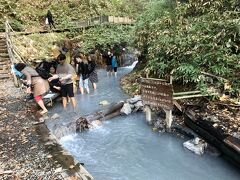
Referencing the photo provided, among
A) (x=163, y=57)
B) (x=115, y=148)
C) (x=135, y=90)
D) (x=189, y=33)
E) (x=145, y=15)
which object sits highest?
(x=145, y=15)

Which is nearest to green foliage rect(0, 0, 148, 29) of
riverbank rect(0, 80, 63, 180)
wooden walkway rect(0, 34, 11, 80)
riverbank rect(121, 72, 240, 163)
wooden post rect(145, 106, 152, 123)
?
wooden walkway rect(0, 34, 11, 80)

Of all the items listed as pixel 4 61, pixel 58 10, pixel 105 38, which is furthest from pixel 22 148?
pixel 58 10

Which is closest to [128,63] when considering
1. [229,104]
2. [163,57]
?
[163,57]

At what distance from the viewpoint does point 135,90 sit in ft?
43.1

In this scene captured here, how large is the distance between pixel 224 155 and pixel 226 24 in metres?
5.00

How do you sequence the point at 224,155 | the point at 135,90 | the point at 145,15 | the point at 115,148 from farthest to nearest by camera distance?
1. the point at 145,15
2. the point at 135,90
3. the point at 115,148
4. the point at 224,155

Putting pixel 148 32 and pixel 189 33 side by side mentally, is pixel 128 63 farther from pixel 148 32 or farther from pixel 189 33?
pixel 189 33

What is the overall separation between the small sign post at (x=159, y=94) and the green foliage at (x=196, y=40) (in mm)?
1399

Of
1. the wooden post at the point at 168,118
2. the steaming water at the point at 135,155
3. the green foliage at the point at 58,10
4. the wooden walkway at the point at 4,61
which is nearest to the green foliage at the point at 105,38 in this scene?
the green foliage at the point at 58,10

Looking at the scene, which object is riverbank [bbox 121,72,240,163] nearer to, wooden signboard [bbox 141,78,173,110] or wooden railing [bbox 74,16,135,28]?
wooden signboard [bbox 141,78,173,110]

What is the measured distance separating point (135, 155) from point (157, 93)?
2080 mm

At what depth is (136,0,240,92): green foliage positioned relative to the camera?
986cm

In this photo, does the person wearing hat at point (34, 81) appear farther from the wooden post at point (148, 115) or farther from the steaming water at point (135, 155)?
the wooden post at point (148, 115)

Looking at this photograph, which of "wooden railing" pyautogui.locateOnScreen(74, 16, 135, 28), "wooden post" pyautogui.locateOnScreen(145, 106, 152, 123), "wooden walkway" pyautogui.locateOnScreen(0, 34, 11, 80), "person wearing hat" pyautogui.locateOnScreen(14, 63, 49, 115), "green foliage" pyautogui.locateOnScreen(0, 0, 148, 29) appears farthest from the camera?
"wooden railing" pyautogui.locateOnScreen(74, 16, 135, 28)
